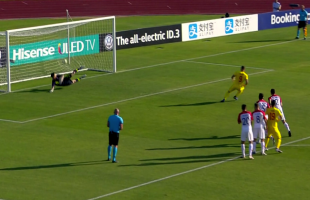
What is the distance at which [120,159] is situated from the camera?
913 inches

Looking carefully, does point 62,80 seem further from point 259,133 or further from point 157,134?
Answer: point 259,133

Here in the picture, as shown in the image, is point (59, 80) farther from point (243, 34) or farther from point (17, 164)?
point (243, 34)

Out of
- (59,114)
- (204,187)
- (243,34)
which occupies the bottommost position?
(204,187)

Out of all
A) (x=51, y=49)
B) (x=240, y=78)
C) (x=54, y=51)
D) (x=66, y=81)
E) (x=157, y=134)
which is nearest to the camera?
(x=157, y=134)

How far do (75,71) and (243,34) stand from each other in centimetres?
1966

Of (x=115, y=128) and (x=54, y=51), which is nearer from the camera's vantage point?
(x=115, y=128)

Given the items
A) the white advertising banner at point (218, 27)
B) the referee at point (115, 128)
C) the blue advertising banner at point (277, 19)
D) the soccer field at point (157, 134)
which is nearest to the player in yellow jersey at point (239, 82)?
the soccer field at point (157, 134)

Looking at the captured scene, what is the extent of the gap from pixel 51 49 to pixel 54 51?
229 millimetres

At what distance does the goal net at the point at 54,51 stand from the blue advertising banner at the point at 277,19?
16029mm

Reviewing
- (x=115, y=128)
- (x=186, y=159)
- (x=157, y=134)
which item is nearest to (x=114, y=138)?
(x=115, y=128)

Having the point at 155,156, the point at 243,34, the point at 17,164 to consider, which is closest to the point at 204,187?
the point at 155,156

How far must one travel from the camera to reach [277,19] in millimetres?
54812

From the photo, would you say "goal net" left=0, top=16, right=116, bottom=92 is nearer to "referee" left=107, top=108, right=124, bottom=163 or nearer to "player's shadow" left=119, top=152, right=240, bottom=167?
"referee" left=107, top=108, right=124, bottom=163

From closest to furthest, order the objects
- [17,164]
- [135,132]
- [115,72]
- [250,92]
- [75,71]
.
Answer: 1. [17,164]
2. [135,132]
3. [250,92]
4. [75,71]
5. [115,72]
